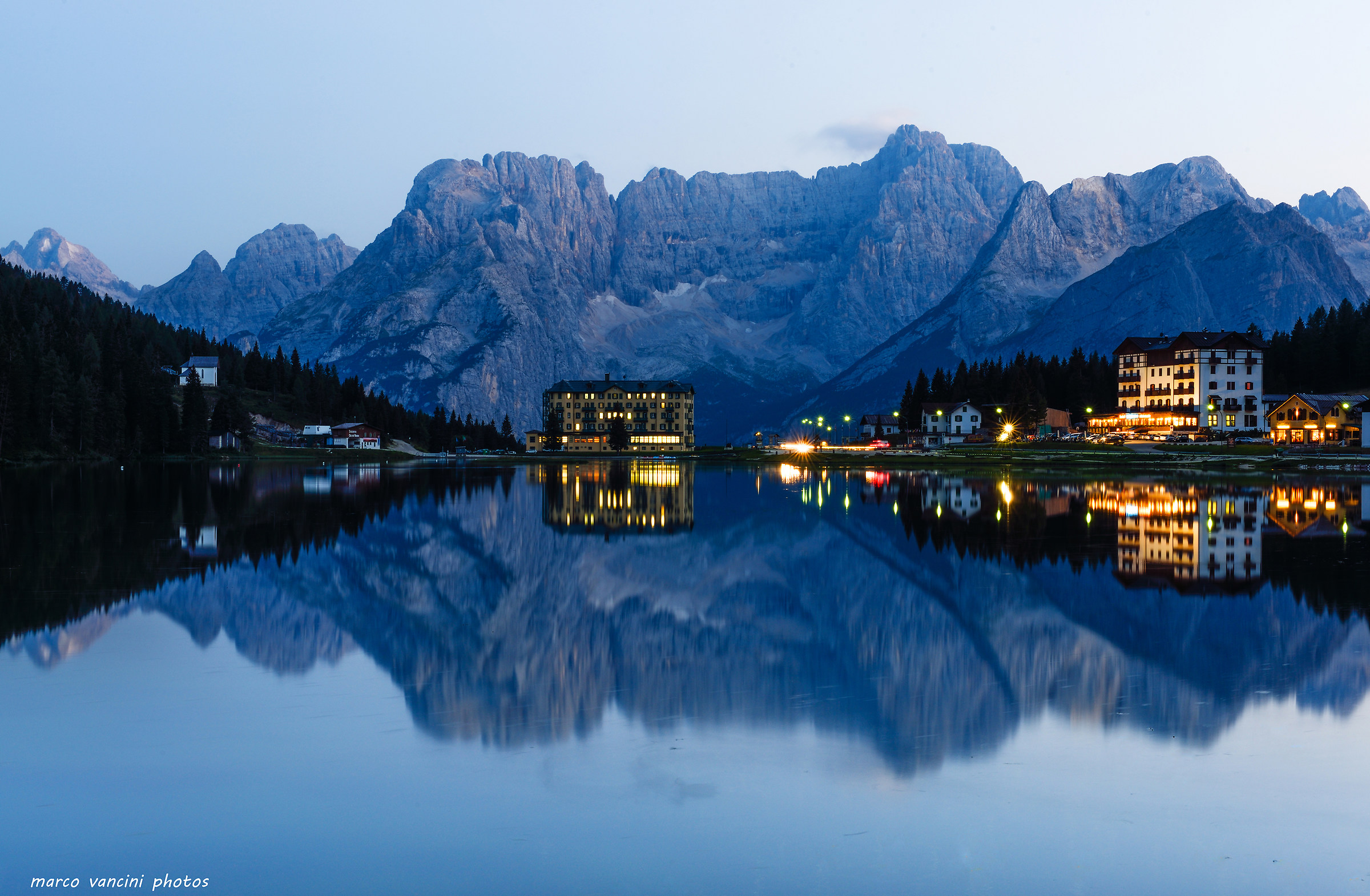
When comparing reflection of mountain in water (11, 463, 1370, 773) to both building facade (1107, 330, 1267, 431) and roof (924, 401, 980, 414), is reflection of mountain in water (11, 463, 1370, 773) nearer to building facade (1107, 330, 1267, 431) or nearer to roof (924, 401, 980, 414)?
building facade (1107, 330, 1267, 431)

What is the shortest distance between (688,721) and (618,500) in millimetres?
57252

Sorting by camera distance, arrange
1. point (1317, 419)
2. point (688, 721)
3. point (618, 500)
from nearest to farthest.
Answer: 1. point (688, 721)
2. point (618, 500)
3. point (1317, 419)

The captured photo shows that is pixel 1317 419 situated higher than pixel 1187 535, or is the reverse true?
→ pixel 1317 419

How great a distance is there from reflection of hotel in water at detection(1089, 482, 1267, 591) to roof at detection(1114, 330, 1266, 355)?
108m

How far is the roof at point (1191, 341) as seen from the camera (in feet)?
561

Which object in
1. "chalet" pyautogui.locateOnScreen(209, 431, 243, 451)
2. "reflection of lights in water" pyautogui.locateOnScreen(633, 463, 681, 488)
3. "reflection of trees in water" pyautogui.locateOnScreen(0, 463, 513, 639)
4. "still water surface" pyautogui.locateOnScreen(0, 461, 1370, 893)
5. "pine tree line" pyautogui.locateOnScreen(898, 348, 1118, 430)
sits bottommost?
"still water surface" pyautogui.locateOnScreen(0, 461, 1370, 893)

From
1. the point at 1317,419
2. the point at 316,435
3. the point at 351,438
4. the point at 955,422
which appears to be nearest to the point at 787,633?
the point at 1317,419

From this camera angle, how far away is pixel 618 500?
7325cm

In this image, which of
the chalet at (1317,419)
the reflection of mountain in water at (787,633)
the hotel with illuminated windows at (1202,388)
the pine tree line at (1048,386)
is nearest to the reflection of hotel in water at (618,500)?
the reflection of mountain in water at (787,633)

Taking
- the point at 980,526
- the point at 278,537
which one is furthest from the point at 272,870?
the point at 980,526

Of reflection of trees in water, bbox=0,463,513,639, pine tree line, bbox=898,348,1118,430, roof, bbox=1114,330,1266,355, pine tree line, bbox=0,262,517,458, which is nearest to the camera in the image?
reflection of trees in water, bbox=0,463,513,639

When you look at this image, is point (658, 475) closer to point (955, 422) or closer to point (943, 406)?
point (955, 422)

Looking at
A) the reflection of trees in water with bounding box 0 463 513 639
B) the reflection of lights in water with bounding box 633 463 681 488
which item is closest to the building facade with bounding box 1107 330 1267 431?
the reflection of lights in water with bounding box 633 463 681 488

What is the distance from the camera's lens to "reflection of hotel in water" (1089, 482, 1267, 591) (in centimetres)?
3209
